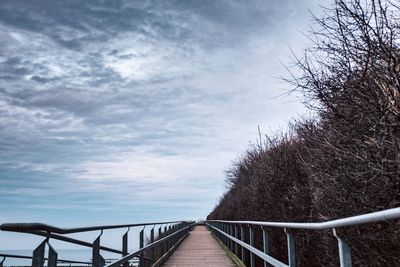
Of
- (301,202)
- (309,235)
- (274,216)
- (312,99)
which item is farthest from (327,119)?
(274,216)

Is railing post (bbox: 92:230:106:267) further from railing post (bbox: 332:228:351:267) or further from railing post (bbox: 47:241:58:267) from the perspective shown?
railing post (bbox: 332:228:351:267)

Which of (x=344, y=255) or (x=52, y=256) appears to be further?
(x=52, y=256)

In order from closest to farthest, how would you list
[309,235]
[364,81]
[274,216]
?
[364,81] < [309,235] < [274,216]

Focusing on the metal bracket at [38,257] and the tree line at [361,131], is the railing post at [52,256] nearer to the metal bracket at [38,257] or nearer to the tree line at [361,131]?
the metal bracket at [38,257]

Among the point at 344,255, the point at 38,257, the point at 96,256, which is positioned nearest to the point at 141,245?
the point at 96,256

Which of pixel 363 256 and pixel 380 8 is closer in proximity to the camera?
pixel 380 8

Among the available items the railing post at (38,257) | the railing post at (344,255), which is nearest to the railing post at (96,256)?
the railing post at (38,257)

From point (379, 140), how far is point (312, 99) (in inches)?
77.9

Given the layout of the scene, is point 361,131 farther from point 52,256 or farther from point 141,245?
point 141,245

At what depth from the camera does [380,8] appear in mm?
4746

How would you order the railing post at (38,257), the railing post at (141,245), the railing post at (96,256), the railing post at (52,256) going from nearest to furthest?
1. the railing post at (38,257)
2. the railing post at (52,256)
3. the railing post at (96,256)
4. the railing post at (141,245)

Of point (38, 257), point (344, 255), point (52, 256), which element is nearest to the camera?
point (344, 255)

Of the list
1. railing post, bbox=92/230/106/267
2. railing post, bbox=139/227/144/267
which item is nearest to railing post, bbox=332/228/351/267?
railing post, bbox=92/230/106/267

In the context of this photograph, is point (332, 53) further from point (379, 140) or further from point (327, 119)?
point (379, 140)
